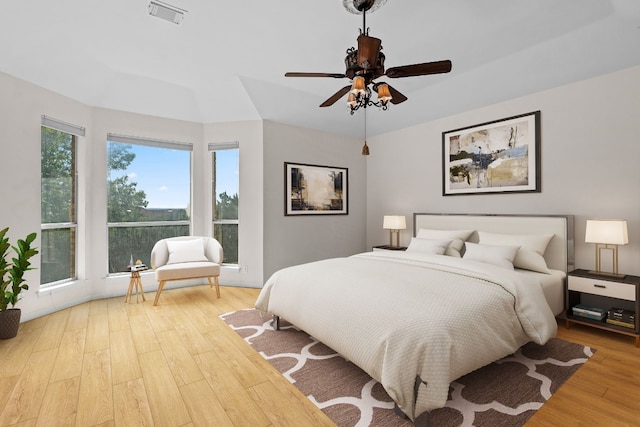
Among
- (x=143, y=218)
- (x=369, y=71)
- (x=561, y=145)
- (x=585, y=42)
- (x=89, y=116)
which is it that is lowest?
(x=143, y=218)

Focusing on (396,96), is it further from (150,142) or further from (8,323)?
(8,323)

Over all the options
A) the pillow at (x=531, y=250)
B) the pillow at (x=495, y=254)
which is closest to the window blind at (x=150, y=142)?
the pillow at (x=495, y=254)

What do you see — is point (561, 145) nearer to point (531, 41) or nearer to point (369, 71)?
point (531, 41)

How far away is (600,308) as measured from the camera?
312 centimetres

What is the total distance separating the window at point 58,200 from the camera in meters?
3.63

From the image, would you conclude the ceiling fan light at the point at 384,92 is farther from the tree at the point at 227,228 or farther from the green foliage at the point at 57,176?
the green foliage at the point at 57,176

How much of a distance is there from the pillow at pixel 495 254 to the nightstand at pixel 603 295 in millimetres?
558

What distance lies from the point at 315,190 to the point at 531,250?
314 cm

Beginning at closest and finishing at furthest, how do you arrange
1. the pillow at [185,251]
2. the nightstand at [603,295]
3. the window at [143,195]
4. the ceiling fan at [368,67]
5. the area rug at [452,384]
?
1. the area rug at [452,384]
2. the ceiling fan at [368,67]
3. the nightstand at [603,295]
4. the pillow at [185,251]
5. the window at [143,195]

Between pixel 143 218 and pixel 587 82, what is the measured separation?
5.85 meters

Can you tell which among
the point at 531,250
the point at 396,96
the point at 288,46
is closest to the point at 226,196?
the point at 288,46

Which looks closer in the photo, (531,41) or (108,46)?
(531,41)

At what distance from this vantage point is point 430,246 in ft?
12.9

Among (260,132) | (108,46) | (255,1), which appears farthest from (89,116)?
(255,1)
